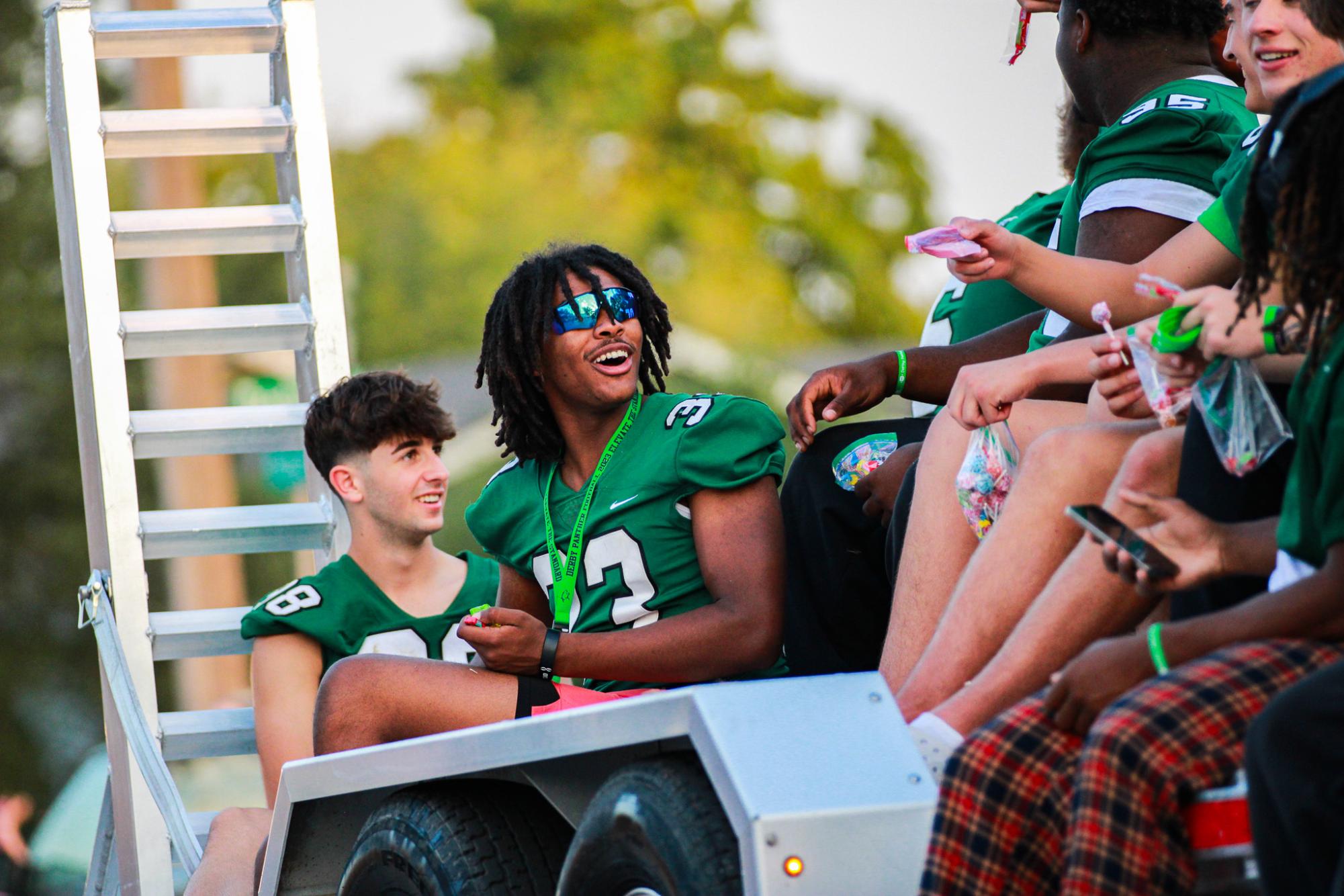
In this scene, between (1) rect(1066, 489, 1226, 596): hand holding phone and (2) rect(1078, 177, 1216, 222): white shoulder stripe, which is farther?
(2) rect(1078, 177, 1216, 222): white shoulder stripe

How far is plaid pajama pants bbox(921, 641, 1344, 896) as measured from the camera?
2117 mm

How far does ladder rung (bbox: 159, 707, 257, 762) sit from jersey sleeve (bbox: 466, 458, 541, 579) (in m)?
1.30

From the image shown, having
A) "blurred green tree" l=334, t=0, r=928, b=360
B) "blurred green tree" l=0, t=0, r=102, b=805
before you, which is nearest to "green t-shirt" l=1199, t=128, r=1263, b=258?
"blurred green tree" l=0, t=0, r=102, b=805

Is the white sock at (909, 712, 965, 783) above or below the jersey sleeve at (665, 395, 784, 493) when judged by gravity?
below

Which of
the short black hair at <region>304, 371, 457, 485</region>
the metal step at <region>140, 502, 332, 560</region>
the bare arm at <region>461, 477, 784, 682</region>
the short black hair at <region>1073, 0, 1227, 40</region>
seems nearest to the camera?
the bare arm at <region>461, 477, 784, 682</region>

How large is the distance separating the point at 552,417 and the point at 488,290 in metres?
27.5

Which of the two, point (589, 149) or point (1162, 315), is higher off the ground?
point (589, 149)

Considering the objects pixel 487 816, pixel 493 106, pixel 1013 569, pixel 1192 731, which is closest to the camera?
pixel 1192 731

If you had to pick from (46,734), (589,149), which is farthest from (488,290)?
(46,734)

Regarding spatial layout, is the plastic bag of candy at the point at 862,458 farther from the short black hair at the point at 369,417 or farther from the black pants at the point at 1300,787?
the black pants at the point at 1300,787

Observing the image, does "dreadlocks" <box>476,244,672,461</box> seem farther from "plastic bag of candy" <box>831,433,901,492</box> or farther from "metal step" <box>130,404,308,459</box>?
"metal step" <box>130,404,308,459</box>

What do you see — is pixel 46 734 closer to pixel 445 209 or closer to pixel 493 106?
pixel 445 209

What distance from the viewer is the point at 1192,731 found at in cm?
214

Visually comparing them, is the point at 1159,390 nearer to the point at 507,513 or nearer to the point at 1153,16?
the point at 1153,16
